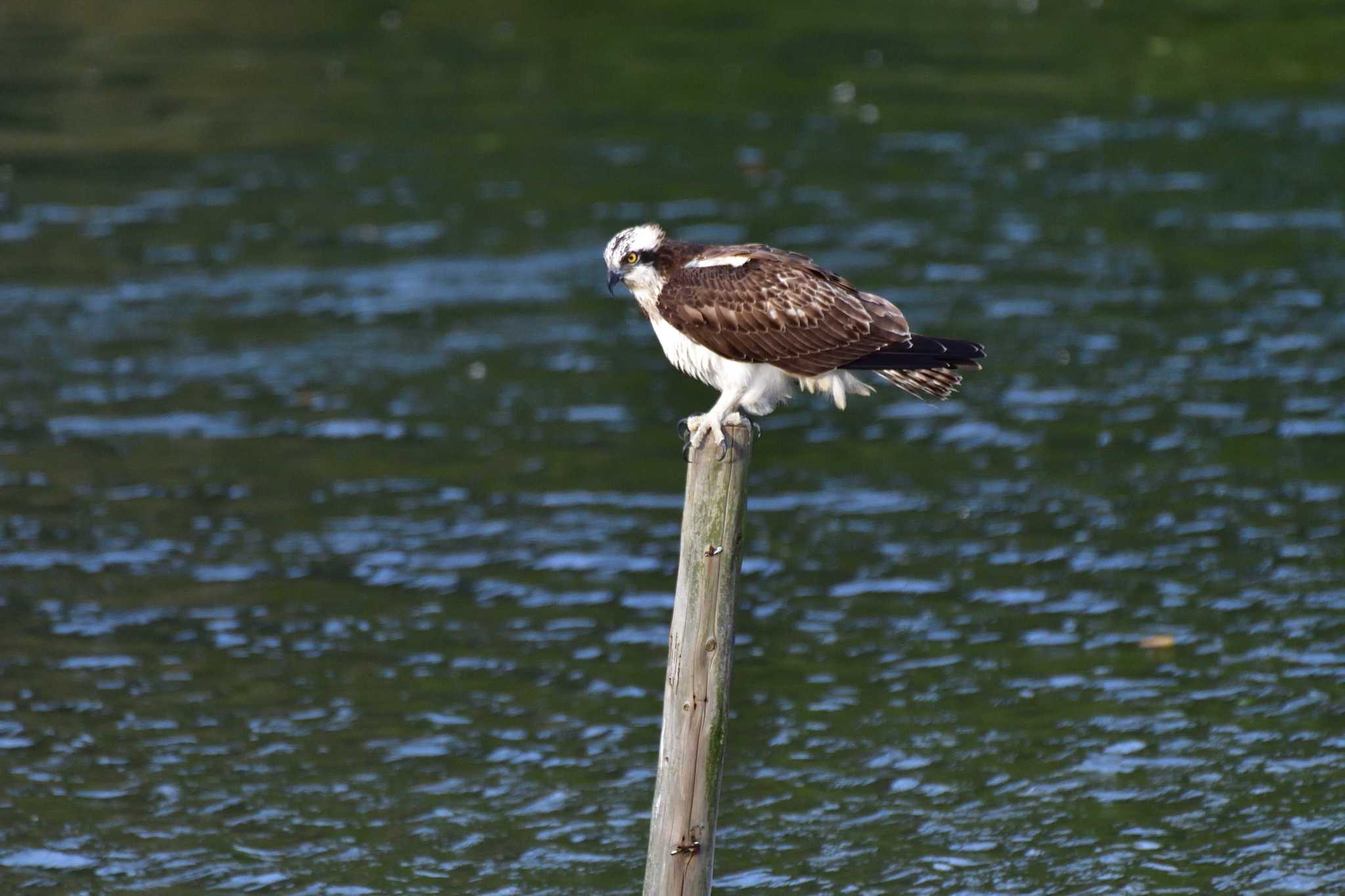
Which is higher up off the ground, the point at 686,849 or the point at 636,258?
the point at 636,258

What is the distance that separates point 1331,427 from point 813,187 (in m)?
9.03

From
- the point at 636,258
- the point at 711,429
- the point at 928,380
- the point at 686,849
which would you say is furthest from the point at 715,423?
→ the point at 686,849

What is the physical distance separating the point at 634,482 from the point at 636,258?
6.65 m

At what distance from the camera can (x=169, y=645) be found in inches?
525

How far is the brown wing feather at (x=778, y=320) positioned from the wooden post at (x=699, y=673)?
87cm

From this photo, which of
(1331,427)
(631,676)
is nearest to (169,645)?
(631,676)

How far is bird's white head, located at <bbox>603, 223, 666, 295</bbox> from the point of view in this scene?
9492 millimetres

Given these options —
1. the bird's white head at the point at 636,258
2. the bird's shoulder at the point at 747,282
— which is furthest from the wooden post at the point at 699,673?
the bird's white head at the point at 636,258

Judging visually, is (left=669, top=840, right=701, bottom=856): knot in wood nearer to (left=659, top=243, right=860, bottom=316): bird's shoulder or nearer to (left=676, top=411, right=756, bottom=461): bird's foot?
(left=676, top=411, right=756, bottom=461): bird's foot

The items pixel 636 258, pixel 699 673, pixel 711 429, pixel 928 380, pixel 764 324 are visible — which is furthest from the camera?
pixel 928 380

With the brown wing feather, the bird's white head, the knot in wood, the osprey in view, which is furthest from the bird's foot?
the knot in wood

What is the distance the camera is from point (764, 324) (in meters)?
9.31

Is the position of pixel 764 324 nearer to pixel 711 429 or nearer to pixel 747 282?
pixel 747 282

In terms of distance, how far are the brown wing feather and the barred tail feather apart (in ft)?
0.94
